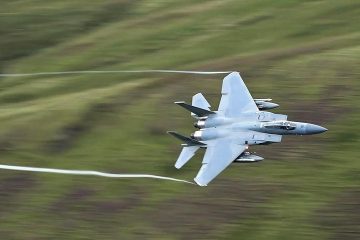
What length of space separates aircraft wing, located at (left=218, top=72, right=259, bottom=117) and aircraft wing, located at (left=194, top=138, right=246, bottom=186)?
111 inches

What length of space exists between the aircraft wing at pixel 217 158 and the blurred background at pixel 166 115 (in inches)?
51.5

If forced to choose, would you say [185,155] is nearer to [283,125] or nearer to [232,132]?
[232,132]

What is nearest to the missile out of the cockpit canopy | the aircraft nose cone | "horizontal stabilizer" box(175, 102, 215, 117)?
the cockpit canopy

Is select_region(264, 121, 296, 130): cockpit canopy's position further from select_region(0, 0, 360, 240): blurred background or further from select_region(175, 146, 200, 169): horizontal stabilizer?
select_region(175, 146, 200, 169): horizontal stabilizer

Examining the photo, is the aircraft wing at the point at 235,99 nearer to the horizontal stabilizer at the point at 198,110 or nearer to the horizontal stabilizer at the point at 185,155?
the horizontal stabilizer at the point at 198,110

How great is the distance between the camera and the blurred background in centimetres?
3850

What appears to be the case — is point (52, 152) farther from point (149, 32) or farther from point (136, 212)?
point (149, 32)

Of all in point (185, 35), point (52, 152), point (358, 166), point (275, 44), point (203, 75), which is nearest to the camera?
point (358, 166)

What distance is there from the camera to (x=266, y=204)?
38375 millimetres

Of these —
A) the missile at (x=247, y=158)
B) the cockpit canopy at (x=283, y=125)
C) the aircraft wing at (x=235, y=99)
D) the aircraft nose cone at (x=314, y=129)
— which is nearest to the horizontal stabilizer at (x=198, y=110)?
the aircraft wing at (x=235, y=99)

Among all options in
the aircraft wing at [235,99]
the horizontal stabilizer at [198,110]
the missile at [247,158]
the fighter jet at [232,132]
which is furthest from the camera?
the aircraft wing at [235,99]

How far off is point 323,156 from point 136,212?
1172cm

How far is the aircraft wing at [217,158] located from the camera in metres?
39.2

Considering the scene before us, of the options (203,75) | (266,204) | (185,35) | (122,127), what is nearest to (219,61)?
(203,75)
